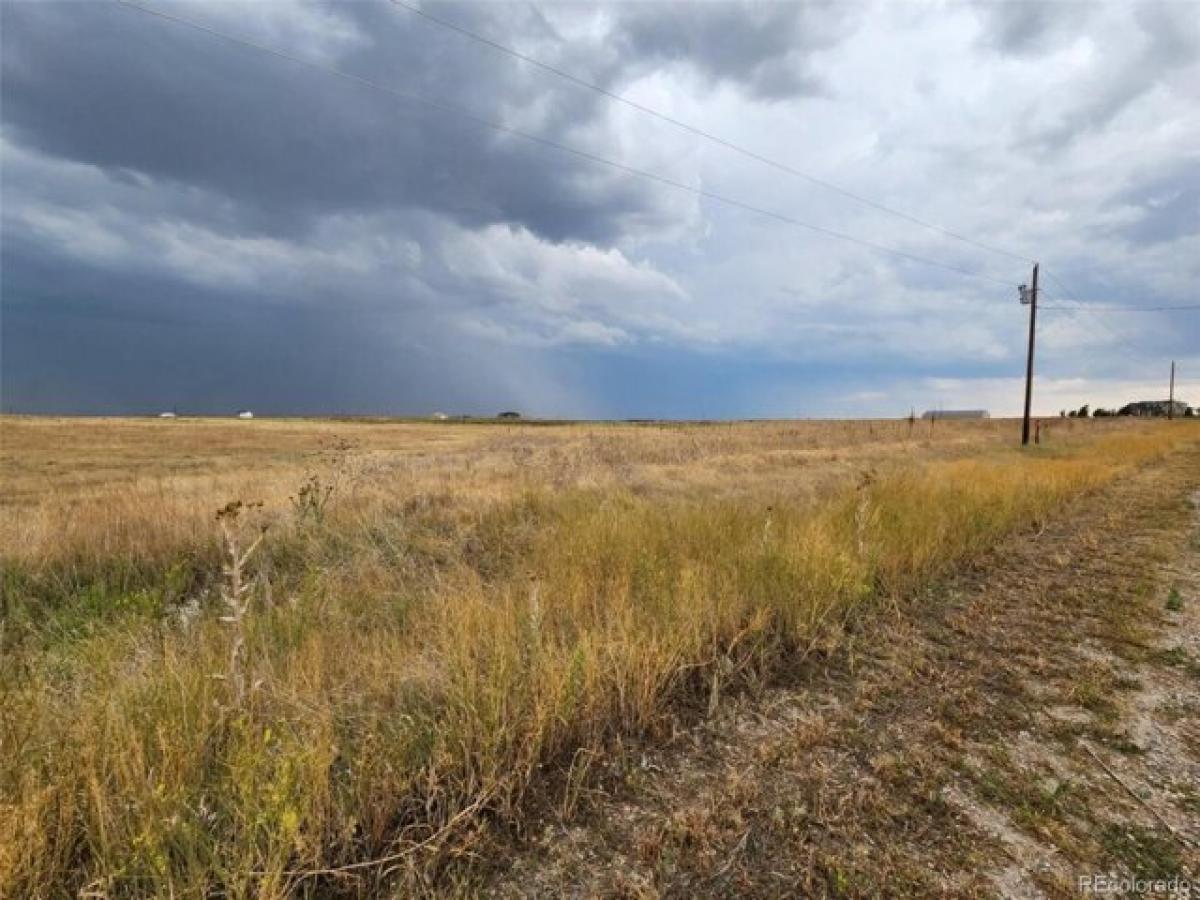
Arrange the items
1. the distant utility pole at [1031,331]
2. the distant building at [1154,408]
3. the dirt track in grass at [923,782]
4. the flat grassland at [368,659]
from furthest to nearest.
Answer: the distant building at [1154,408] → the distant utility pole at [1031,331] → the dirt track in grass at [923,782] → the flat grassland at [368,659]

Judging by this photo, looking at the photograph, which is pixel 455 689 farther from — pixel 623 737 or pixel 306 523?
pixel 306 523

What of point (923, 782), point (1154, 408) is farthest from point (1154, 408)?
point (923, 782)

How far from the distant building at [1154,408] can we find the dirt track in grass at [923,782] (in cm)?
11730

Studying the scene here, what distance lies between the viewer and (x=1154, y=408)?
96.2m

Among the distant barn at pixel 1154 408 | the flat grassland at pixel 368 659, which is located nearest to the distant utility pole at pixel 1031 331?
the flat grassland at pixel 368 659

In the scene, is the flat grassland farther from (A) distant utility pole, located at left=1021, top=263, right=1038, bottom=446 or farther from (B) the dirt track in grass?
(A) distant utility pole, located at left=1021, top=263, right=1038, bottom=446

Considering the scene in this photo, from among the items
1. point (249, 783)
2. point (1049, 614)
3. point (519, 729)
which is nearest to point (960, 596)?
point (1049, 614)

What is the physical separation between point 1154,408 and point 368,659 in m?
130

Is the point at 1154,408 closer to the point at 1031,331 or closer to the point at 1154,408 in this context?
the point at 1154,408

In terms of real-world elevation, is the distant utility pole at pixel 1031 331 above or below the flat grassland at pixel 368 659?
above

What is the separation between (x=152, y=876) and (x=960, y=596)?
6.73 m

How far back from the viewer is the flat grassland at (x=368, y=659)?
224 cm

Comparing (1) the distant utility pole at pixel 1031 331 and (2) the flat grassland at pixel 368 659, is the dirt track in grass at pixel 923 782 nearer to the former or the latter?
(2) the flat grassland at pixel 368 659

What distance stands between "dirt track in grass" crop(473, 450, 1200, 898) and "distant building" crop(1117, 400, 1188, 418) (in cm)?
11730
